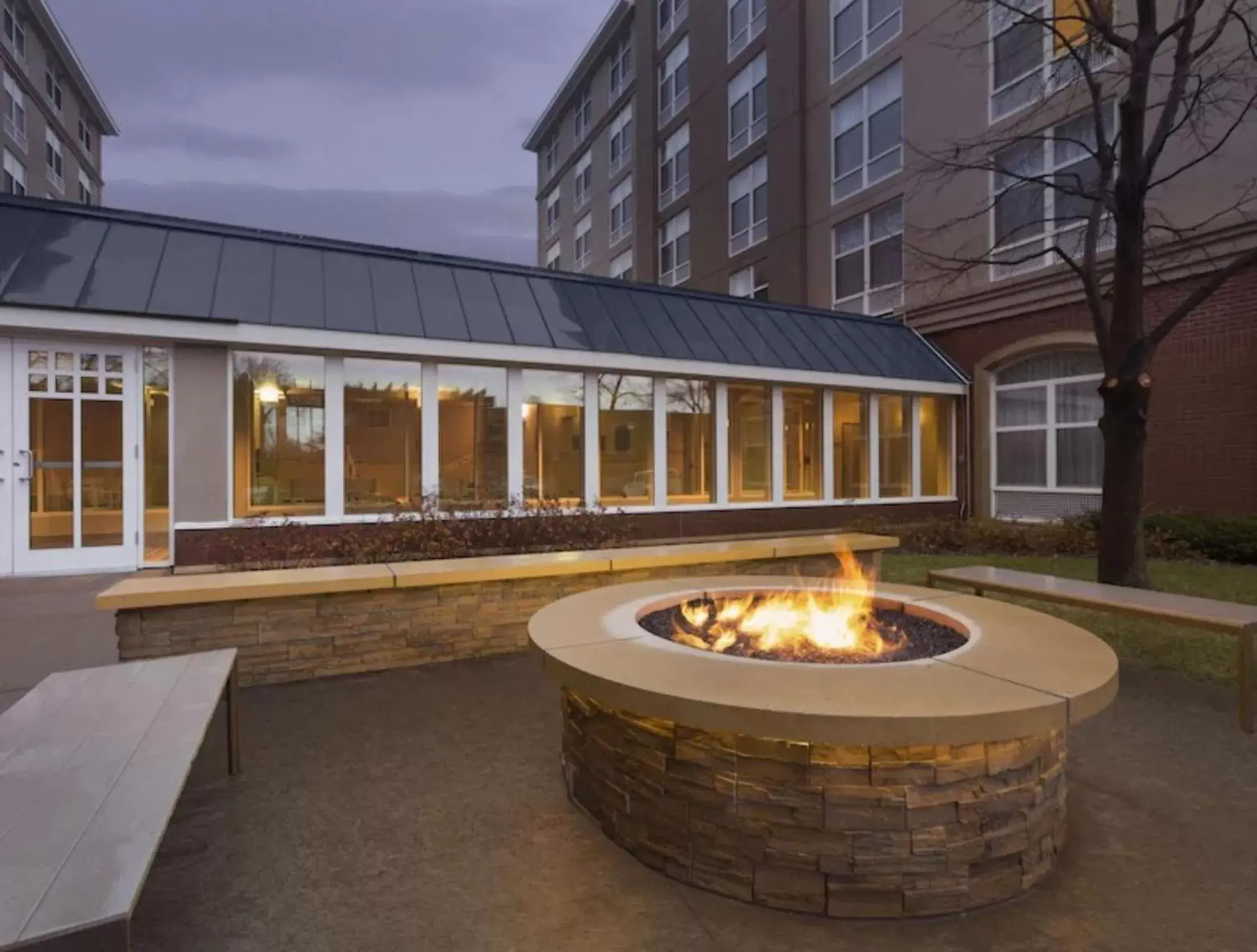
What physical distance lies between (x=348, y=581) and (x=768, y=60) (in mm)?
22374

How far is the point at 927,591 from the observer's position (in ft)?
15.2

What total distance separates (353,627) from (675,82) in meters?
27.5

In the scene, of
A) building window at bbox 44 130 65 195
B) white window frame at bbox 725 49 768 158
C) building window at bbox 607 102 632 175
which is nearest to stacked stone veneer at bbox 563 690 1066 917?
white window frame at bbox 725 49 768 158

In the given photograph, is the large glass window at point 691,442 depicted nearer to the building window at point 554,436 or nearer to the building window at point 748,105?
the building window at point 554,436

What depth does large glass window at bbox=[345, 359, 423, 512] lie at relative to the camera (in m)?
10.3

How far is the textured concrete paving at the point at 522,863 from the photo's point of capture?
7.45 feet

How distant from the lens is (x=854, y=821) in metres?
2.35

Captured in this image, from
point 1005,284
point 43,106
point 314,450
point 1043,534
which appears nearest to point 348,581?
point 314,450

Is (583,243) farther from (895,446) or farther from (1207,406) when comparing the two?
(1207,406)

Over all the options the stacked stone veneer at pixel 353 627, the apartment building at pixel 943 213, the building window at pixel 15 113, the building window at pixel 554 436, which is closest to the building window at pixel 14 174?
the building window at pixel 15 113

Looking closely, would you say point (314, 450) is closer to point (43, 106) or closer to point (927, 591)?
point (927, 591)

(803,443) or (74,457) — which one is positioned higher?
(803,443)

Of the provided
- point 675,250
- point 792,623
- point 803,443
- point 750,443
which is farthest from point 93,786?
point 675,250

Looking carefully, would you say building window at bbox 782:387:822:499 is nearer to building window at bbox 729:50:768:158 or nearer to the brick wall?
the brick wall
